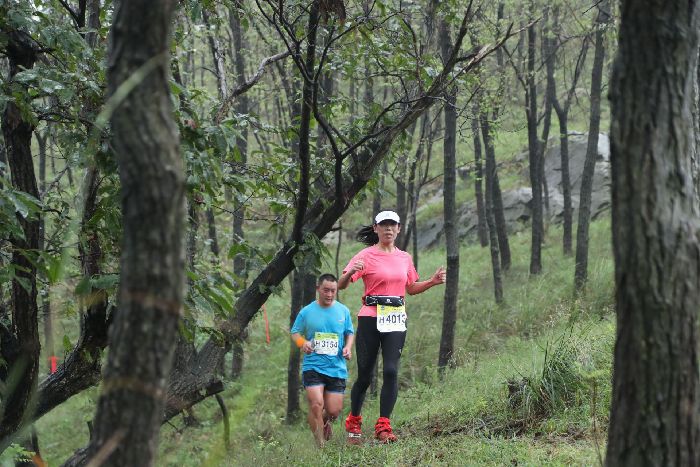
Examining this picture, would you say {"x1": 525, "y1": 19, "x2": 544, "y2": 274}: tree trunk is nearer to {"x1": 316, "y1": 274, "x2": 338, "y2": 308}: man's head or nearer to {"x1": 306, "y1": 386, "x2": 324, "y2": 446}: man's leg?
{"x1": 316, "y1": 274, "x2": 338, "y2": 308}: man's head

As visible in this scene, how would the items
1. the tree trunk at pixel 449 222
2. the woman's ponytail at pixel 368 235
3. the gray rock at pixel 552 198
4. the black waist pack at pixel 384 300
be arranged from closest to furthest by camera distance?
the black waist pack at pixel 384 300 < the woman's ponytail at pixel 368 235 < the tree trunk at pixel 449 222 < the gray rock at pixel 552 198

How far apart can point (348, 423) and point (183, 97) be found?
344 cm

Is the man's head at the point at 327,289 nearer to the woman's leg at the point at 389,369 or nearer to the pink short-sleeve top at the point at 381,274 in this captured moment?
the pink short-sleeve top at the point at 381,274

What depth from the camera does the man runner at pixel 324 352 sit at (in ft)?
24.5

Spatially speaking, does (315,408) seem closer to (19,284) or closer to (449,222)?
(19,284)

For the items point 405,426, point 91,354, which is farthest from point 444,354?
point 91,354

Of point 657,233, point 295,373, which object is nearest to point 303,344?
point 295,373

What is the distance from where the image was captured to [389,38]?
732cm

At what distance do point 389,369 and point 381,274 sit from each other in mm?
889

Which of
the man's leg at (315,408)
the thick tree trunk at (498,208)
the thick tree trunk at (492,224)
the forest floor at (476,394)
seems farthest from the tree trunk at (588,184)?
the man's leg at (315,408)

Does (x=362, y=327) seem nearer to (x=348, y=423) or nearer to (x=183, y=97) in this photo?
(x=348, y=423)

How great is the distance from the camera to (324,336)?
24.6 feet

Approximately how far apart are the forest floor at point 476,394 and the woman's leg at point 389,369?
363 mm

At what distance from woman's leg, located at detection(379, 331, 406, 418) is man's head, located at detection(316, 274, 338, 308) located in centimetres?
77
